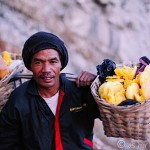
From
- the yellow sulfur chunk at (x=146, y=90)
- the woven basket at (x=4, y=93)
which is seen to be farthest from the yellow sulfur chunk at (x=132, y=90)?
the woven basket at (x=4, y=93)

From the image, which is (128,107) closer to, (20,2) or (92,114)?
(92,114)

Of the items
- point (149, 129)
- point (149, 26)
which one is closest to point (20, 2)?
point (149, 26)

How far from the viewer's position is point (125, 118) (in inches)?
80.4

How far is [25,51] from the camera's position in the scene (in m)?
2.47

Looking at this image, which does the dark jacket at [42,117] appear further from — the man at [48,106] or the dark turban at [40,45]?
the dark turban at [40,45]

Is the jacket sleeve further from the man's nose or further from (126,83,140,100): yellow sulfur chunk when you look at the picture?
(126,83,140,100): yellow sulfur chunk

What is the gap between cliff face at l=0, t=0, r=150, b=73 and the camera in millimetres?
6570

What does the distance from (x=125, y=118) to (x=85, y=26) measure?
5.15 metres

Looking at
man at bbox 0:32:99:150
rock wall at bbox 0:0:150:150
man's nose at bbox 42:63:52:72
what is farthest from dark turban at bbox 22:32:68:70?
rock wall at bbox 0:0:150:150

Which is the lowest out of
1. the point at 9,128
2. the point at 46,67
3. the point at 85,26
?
the point at 9,128

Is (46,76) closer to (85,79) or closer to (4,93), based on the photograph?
(85,79)

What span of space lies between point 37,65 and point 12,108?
35 cm

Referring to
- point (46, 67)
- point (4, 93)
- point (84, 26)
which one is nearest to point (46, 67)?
point (46, 67)

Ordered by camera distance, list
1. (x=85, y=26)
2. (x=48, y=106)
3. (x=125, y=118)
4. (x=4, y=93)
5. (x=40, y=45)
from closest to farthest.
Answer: (x=125, y=118) → (x=40, y=45) → (x=48, y=106) → (x=4, y=93) → (x=85, y=26)
